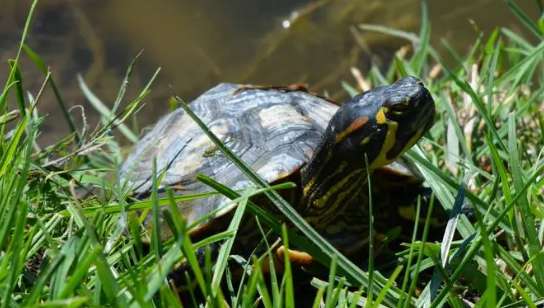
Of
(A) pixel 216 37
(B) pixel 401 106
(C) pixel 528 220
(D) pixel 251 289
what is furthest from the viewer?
(A) pixel 216 37

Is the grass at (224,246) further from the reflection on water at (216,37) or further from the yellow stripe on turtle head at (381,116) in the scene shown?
the reflection on water at (216,37)

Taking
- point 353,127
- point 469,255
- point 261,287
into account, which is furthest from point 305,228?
point 353,127

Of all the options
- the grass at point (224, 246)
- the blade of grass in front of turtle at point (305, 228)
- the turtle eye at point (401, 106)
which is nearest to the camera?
the grass at point (224, 246)

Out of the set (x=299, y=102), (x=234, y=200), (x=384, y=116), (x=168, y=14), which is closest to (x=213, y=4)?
(x=168, y=14)

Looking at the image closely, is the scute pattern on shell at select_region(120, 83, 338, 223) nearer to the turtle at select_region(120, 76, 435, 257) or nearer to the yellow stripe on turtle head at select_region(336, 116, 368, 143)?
the turtle at select_region(120, 76, 435, 257)

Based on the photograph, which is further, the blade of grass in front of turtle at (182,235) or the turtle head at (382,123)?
the turtle head at (382,123)

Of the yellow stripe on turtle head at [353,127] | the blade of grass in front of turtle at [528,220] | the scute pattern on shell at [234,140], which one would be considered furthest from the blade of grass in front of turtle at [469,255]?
the scute pattern on shell at [234,140]

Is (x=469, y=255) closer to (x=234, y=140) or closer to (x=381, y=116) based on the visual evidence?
(x=381, y=116)

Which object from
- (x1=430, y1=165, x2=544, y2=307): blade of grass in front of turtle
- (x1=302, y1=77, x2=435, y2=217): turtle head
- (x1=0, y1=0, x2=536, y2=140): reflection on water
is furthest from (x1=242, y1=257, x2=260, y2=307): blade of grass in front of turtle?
(x1=0, y1=0, x2=536, y2=140): reflection on water
